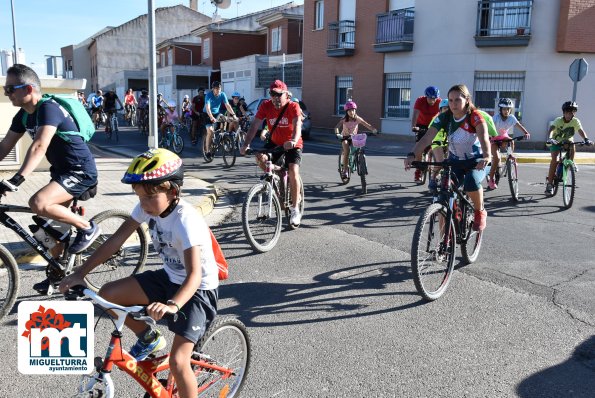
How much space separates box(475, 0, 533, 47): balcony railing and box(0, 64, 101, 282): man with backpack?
64.8ft

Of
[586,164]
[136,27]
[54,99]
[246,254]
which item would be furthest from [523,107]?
[136,27]

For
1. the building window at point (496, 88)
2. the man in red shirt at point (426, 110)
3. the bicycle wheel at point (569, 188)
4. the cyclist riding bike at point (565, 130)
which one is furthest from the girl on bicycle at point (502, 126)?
the building window at point (496, 88)

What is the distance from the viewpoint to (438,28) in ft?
76.4

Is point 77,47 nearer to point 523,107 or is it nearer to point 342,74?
point 342,74

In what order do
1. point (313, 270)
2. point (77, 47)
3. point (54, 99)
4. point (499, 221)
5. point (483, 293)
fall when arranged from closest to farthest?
point (54, 99)
point (483, 293)
point (313, 270)
point (499, 221)
point (77, 47)

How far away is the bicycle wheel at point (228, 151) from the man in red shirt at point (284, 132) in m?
6.50

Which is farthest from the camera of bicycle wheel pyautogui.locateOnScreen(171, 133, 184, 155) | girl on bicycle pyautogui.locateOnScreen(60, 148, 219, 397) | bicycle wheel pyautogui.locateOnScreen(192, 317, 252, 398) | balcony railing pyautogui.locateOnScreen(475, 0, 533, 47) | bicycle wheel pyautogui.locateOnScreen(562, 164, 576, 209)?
balcony railing pyautogui.locateOnScreen(475, 0, 533, 47)

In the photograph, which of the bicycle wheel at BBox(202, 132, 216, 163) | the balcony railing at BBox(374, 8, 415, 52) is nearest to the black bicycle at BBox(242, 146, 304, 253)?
the bicycle wheel at BBox(202, 132, 216, 163)

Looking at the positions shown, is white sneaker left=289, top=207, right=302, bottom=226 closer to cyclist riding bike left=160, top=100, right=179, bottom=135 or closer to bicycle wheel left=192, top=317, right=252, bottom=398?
bicycle wheel left=192, top=317, right=252, bottom=398

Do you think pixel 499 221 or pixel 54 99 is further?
pixel 499 221

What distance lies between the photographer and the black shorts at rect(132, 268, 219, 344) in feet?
9.11

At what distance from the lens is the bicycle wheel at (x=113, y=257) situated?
201 inches

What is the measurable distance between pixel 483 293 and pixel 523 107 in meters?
18.2

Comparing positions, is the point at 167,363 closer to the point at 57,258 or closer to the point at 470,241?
the point at 57,258
